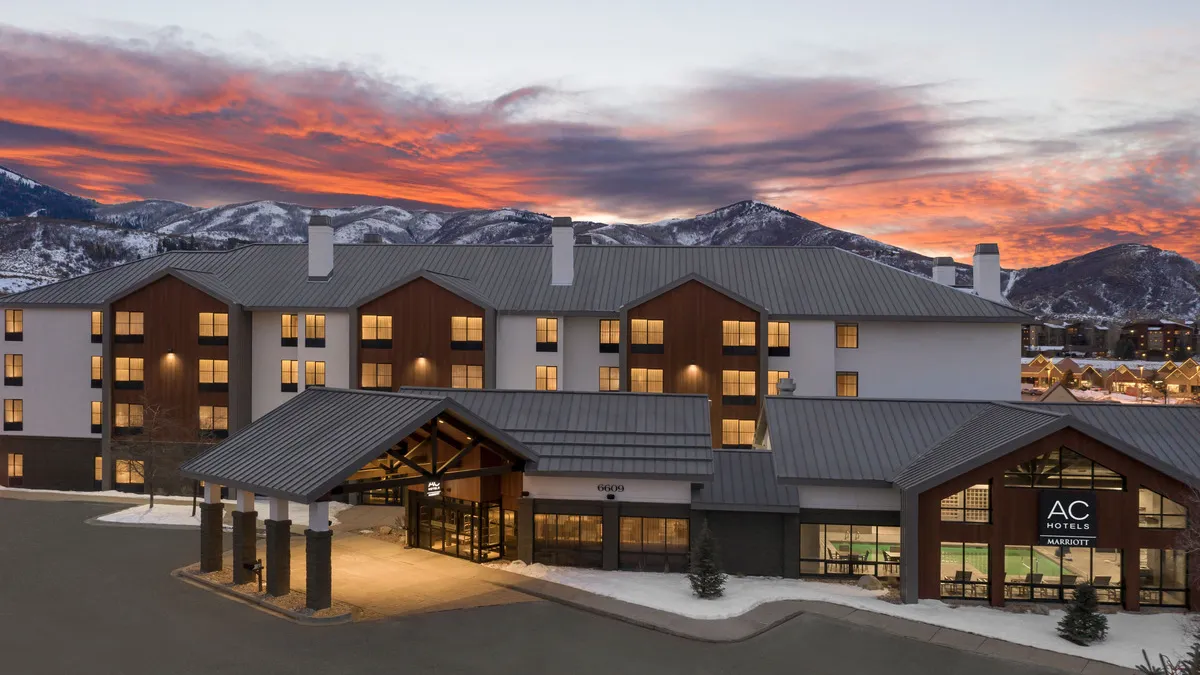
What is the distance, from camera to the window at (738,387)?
45156 millimetres

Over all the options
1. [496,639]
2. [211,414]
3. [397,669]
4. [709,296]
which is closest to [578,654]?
[496,639]

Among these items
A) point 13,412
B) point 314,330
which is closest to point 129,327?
point 13,412

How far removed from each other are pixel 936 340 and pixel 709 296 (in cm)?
1293

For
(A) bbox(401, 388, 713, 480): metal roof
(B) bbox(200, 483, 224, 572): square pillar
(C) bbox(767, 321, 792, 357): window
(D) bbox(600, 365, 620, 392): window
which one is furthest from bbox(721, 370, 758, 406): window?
(B) bbox(200, 483, 224, 572): square pillar

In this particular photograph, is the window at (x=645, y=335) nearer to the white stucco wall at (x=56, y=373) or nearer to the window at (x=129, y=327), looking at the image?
the window at (x=129, y=327)

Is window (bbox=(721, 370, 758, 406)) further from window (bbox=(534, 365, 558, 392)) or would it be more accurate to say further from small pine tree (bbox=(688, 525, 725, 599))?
small pine tree (bbox=(688, 525, 725, 599))

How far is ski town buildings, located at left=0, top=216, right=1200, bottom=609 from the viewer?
2666 centimetres

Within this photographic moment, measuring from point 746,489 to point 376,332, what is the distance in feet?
82.9

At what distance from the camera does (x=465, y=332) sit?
47000 millimetres

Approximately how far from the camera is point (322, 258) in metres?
→ 51.9

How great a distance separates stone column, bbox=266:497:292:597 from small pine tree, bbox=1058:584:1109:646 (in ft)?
76.0

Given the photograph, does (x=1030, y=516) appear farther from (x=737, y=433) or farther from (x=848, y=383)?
(x=848, y=383)

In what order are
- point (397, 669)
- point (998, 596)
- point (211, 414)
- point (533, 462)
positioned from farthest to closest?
point (211, 414) → point (533, 462) → point (998, 596) → point (397, 669)

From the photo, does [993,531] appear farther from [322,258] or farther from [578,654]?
[322,258]
